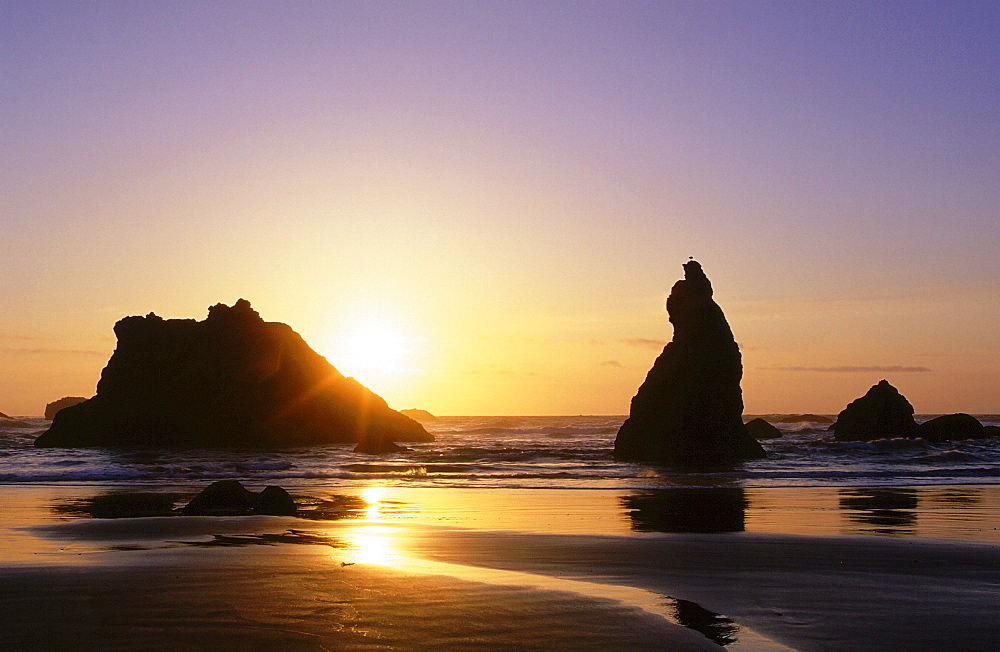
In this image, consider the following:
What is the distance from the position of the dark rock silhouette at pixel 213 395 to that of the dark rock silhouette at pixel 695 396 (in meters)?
28.5

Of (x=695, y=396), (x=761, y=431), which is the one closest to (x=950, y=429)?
(x=761, y=431)

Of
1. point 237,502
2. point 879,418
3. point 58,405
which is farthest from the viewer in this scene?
point 58,405

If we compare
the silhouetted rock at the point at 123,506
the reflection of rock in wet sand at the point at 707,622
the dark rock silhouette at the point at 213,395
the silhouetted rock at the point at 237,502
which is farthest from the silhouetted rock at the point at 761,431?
the reflection of rock in wet sand at the point at 707,622

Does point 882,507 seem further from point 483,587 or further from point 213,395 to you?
point 213,395

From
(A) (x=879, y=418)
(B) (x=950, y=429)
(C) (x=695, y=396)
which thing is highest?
(C) (x=695, y=396)

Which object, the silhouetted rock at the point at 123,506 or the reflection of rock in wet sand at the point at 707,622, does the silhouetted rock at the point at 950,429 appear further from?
the reflection of rock in wet sand at the point at 707,622

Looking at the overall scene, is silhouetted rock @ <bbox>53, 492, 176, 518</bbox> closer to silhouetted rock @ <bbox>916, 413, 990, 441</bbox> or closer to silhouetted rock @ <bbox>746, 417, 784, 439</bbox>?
silhouetted rock @ <bbox>916, 413, 990, 441</bbox>

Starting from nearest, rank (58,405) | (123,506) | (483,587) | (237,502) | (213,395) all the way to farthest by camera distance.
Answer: (483,587) → (237,502) → (123,506) → (213,395) → (58,405)

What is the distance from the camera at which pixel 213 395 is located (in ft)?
220

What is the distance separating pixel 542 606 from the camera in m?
8.04

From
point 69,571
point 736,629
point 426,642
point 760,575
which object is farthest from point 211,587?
point 760,575

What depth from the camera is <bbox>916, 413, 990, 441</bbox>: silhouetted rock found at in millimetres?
63375

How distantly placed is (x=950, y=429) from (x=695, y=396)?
34.3m

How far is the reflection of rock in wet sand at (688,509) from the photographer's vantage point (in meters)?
16.6
